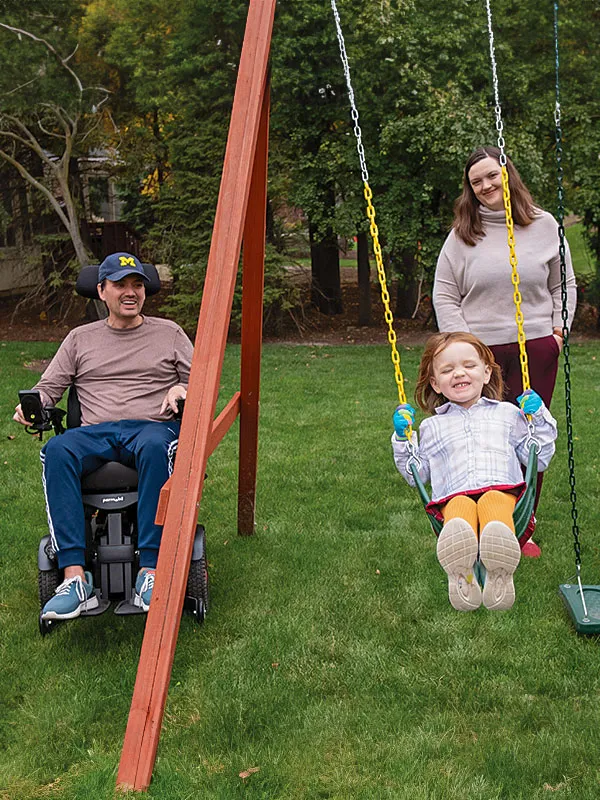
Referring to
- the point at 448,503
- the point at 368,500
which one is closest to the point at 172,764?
the point at 448,503

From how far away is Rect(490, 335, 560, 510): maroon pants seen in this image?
4.09 metres

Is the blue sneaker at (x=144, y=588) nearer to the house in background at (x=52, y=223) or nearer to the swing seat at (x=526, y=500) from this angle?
the swing seat at (x=526, y=500)

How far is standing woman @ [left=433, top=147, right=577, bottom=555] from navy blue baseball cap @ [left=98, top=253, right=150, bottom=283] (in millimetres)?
1345

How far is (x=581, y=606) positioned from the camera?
12.6ft

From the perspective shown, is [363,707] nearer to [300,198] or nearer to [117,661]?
[117,661]

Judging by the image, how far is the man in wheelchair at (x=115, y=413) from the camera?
3.64 metres

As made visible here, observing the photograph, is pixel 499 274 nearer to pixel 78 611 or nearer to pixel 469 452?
pixel 469 452

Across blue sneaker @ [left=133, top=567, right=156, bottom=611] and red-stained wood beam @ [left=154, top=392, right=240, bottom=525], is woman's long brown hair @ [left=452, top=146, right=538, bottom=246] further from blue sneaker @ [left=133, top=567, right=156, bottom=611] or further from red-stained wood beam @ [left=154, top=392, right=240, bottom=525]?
blue sneaker @ [left=133, top=567, right=156, bottom=611]

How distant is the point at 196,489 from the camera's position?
2936 millimetres

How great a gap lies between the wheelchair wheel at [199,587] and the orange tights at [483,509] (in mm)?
1267

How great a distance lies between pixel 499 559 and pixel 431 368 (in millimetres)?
808

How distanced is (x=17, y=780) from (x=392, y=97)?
11941mm

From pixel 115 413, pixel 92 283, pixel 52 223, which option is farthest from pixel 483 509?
pixel 52 223

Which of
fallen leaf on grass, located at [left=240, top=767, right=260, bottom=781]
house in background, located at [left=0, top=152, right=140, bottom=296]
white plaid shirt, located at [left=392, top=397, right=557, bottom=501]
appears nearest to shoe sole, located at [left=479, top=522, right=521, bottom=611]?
white plaid shirt, located at [left=392, top=397, right=557, bottom=501]
